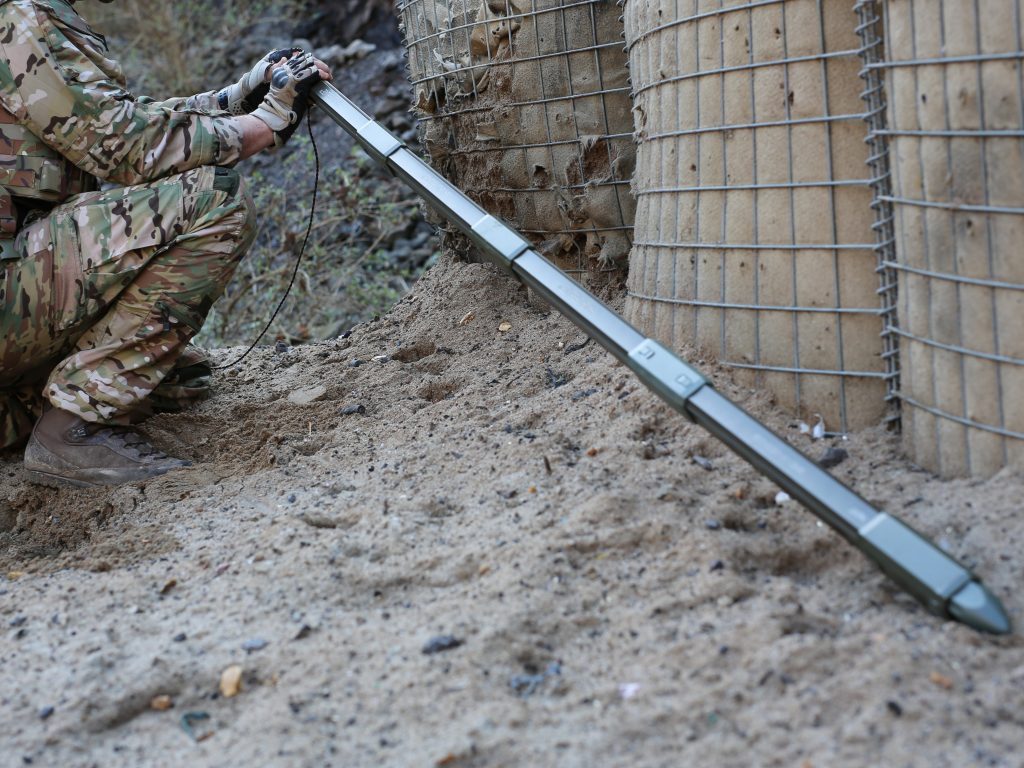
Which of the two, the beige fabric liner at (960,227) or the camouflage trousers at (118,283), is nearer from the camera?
the beige fabric liner at (960,227)

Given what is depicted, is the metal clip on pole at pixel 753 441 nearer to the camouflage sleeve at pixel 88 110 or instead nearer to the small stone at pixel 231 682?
the camouflage sleeve at pixel 88 110

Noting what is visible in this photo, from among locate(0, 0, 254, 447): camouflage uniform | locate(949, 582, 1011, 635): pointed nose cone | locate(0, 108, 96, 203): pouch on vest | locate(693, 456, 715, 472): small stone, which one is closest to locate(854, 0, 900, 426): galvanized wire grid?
locate(693, 456, 715, 472): small stone

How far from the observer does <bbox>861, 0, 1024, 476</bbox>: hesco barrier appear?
1.84 metres

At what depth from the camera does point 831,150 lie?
2.29 m

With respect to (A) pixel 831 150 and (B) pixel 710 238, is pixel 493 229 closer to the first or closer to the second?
(B) pixel 710 238

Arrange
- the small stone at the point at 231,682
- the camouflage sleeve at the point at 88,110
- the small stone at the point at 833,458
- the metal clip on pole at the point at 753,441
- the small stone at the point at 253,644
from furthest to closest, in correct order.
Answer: the camouflage sleeve at the point at 88,110, the small stone at the point at 833,458, the small stone at the point at 253,644, the small stone at the point at 231,682, the metal clip on pole at the point at 753,441

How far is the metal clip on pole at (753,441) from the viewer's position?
1.65 m

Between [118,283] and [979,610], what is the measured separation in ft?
7.70

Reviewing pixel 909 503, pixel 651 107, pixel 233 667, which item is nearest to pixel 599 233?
pixel 651 107

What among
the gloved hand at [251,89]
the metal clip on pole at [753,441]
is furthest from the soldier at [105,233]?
the metal clip on pole at [753,441]

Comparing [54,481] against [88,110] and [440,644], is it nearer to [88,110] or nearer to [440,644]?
[88,110]

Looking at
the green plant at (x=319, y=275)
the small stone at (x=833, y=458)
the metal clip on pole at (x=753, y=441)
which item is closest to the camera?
the metal clip on pole at (x=753, y=441)

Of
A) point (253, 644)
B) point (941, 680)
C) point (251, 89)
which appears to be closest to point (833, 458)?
point (941, 680)

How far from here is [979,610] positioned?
1.61m
